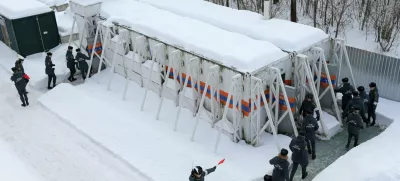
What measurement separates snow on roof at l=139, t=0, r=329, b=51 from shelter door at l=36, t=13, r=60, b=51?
386 cm

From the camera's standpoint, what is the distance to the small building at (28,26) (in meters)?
14.6

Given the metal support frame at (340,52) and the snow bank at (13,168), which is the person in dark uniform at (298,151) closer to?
the metal support frame at (340,52)

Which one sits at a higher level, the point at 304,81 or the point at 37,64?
the point at 304,81

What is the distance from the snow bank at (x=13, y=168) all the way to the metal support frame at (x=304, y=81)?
641 cm

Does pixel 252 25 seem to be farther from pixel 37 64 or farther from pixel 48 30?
pixel 48 30

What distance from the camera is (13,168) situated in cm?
955

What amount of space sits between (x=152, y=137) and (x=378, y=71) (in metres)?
6.44

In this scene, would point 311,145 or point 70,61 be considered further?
point 70,61

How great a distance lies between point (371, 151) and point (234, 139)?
3.02 meters

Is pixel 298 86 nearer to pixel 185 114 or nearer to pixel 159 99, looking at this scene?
pixel 185 114

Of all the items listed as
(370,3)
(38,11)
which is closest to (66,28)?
(38,11)

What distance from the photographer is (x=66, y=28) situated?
634 inches

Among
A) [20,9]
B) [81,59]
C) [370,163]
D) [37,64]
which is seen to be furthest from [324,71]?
[20,9]

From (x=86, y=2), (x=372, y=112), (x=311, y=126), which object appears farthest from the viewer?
(x=86, y=2)
